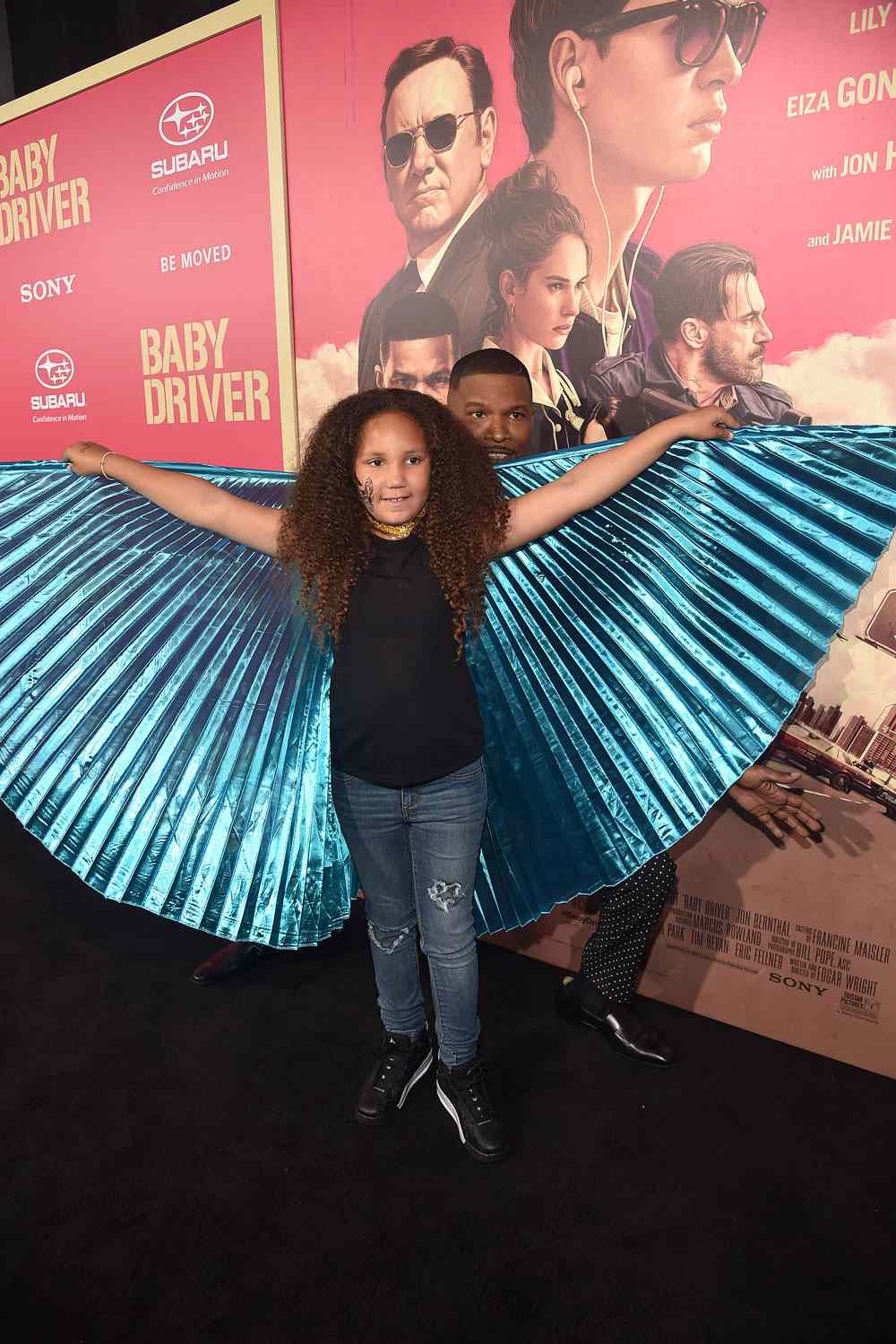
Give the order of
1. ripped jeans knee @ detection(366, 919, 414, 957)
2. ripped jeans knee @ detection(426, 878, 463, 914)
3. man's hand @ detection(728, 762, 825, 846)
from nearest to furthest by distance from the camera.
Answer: ripped jeans knee @ detection(426, 878, 463, 914), ripped jeans knee @ detection(366, 919, 414, 957), man's hand @ detection(728, 762, 825, 846)

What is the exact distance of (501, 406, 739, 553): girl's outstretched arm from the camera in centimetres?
147

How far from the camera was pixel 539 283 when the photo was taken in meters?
2.15

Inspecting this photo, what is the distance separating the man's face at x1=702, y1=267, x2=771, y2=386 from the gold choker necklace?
810 mm

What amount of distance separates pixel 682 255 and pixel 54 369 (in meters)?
2.49

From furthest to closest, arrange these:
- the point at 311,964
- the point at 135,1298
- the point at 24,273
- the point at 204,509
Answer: the point at 24,273
the point at 311,964
the point at 204,509
the point at 135,1298

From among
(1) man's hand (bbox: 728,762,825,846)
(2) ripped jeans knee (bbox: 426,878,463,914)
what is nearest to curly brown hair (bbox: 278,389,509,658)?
(2) ripped jeans knee (bbox: 426,878,463,914)

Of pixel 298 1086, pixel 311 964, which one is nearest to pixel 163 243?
pixel 311 964

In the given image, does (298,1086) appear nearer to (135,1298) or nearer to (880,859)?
(135,1298)

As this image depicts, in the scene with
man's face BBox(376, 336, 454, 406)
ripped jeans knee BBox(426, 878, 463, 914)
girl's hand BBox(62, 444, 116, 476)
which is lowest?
ripped jeans knee BBox(426, 878, 463, 914)

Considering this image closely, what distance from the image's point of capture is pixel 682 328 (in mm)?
1933

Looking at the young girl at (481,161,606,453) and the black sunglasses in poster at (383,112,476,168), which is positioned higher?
the black sunglasses in poster at (383,112,476,168)

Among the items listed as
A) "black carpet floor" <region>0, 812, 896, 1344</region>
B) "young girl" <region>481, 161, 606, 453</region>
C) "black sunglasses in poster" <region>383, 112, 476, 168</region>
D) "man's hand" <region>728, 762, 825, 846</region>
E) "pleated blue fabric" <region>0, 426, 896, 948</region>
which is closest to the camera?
"black carpet floor" <region>0, 812, 896, 1344</region>

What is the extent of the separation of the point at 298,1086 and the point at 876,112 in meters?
2.25

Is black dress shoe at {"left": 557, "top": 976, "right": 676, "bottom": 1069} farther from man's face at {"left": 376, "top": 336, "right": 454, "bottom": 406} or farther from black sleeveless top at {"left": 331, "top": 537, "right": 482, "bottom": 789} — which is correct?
man's face at {"left": 376, "top": 336, "right": 454, "bottom": 406}
